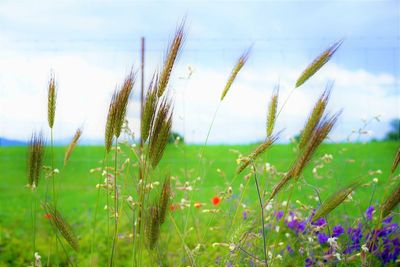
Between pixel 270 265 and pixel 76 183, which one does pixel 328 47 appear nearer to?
pixel 270 265

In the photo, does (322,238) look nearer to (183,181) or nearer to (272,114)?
(272,114)

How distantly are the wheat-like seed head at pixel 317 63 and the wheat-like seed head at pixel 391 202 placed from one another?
0.43 metres

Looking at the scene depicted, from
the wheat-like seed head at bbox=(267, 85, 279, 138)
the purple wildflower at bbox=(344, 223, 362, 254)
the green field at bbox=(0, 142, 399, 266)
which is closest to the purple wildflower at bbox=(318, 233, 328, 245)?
the purple wildflower at bbox=(344, 223, 362, 254)

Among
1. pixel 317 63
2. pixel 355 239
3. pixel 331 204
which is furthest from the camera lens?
pixel 355 239

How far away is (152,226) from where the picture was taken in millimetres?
1766

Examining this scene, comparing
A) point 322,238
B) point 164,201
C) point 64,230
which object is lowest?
point 322,238

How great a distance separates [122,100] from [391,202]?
0.82 metres

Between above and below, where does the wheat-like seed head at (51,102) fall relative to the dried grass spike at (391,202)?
above

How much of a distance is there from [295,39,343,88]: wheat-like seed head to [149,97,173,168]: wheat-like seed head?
459 millimetres

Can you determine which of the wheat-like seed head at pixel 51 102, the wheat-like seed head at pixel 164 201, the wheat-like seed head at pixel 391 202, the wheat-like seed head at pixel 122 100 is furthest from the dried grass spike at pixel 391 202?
the wheat-like seed head at pixel 51 102

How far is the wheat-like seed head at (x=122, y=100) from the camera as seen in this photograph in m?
1.76

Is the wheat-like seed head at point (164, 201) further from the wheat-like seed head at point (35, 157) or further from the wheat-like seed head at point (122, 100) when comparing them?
the wheat-like seed head at point (35, 157)

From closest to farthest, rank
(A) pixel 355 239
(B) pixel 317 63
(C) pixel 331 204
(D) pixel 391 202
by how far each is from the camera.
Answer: (C) pixel 331 204, (D) pixel 391 202, (B) pixel 317 63, (A) pixel 355 239

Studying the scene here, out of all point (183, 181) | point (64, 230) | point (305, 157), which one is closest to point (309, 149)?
point (305, 157)
